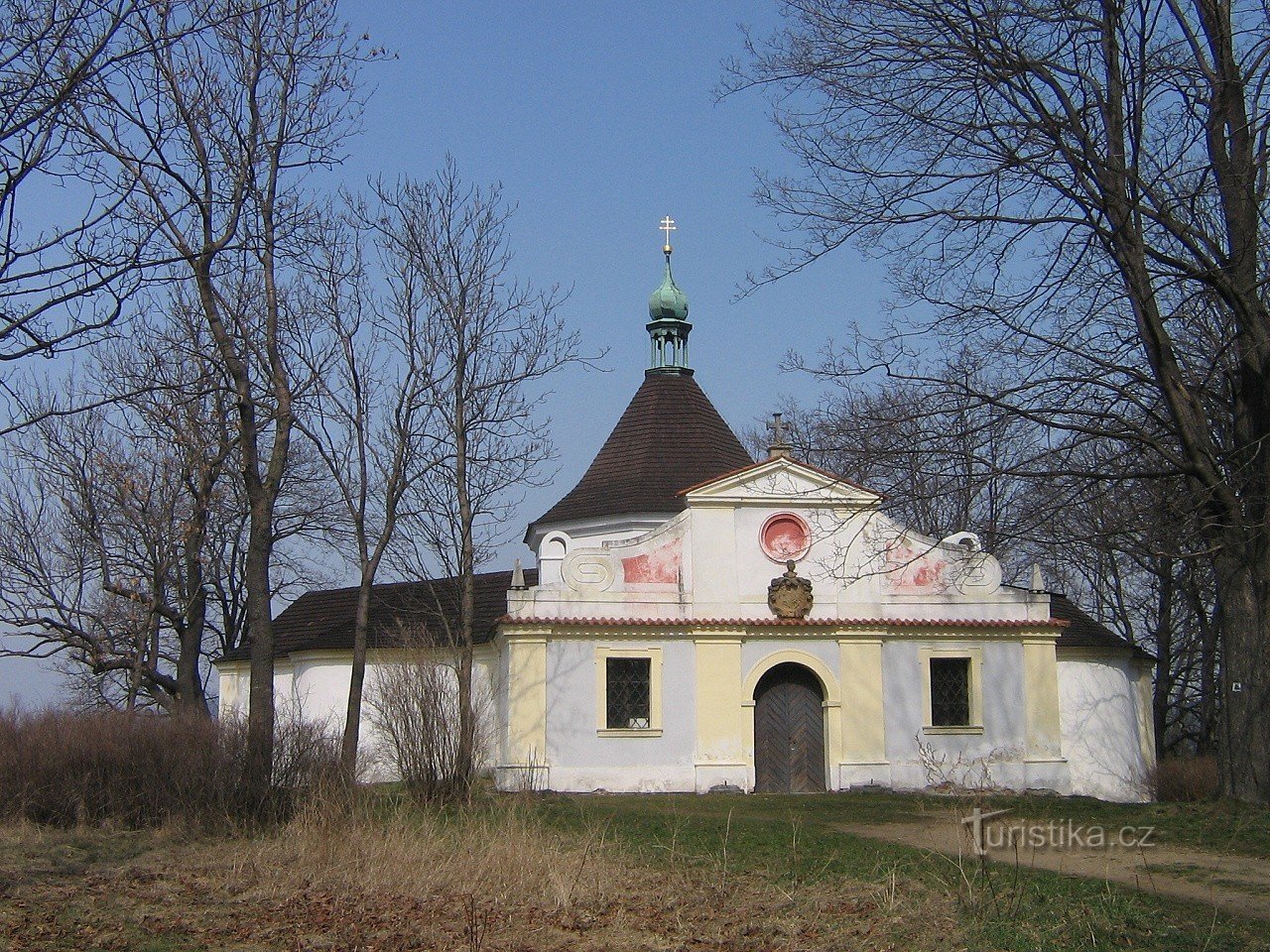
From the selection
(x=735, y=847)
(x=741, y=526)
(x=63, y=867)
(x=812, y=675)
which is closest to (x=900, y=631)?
(x=812, y=675)

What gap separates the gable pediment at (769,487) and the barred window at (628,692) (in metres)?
3.17

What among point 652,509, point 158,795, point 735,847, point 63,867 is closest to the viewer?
point 63,867

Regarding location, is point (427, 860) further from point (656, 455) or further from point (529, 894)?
point (656, 455)

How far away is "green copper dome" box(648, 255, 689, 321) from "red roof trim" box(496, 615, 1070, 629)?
11.2 metres

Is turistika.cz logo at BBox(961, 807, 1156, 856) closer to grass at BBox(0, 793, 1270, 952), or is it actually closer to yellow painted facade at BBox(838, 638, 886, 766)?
grass at BBox(0, 793, 1270, 952)

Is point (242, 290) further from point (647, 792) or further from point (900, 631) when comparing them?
point (900, 631)

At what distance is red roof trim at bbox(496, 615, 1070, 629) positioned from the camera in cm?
2367

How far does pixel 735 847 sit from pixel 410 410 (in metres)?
14.0

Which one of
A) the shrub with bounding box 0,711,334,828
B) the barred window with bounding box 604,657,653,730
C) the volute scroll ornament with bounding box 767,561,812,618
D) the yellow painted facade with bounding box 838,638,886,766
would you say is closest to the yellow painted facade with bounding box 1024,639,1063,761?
the yellow painted facade with bounding box 838,638,886,766

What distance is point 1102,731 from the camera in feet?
89.0

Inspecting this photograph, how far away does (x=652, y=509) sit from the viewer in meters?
27.9

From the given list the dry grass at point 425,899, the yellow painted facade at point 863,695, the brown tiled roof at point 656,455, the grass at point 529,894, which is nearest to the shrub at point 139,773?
the grass at point 529,894

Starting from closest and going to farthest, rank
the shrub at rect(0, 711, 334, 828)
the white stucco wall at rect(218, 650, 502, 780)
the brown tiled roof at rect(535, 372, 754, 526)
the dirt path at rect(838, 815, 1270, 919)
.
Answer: the dirt path at rect(838, 815, 1270, 919) → the shrub at rect(0, 711, 334, 828) → the white stucco wall at rect(218, 650, 502, 780) → the brown tiled roof at rect(535, 372, 754, 526)

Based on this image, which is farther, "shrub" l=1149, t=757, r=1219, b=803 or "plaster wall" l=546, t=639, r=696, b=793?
"shrub" l=1149, t=757, r=1219, b=803
